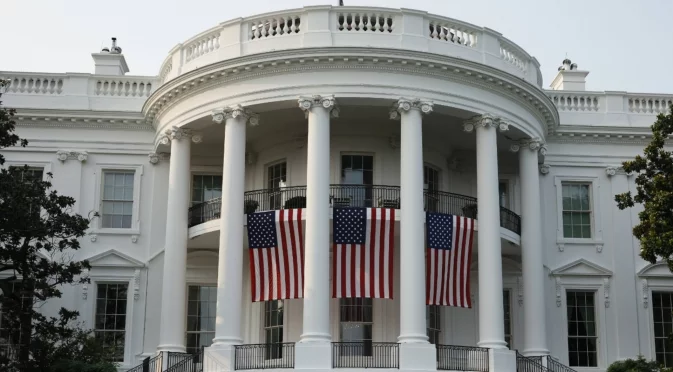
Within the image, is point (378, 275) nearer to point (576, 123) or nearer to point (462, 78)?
point (462, 78)

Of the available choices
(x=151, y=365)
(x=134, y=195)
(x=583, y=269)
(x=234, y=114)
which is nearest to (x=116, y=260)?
(x=134, y=195)

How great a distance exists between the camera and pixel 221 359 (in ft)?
82.1

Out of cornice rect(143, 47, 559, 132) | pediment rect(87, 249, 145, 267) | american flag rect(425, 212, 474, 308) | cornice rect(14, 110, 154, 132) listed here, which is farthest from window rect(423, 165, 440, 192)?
pediment rect(87, 249, 145, 267)

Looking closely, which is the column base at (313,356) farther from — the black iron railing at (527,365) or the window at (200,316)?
the window at (200,316)

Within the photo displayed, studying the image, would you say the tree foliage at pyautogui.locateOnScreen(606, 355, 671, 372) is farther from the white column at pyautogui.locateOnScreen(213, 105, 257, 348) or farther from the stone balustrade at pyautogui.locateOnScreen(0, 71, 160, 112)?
the stone balustrade at pyautogui.locateOnScreen(0, 71, 160, 112)

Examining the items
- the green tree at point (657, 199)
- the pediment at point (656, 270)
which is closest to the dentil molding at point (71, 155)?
the green tree at point (657, 199)

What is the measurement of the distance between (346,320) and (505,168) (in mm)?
7747

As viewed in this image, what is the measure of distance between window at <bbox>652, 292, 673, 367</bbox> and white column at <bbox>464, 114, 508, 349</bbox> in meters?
7.21

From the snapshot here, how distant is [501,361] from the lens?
25500mm

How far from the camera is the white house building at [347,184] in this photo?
25.9 metres

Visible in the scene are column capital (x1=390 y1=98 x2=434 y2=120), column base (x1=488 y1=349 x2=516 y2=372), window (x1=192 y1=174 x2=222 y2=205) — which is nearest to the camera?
column base (x1=488 y1=349 x2=516 y2=372)

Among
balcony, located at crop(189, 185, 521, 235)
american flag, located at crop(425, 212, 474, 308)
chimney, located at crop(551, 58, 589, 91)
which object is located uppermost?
chimney, located at crop(551, 58, 589, 91)

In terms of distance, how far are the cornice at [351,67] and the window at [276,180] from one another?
3626 mm

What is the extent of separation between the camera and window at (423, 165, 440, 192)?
29984mm
